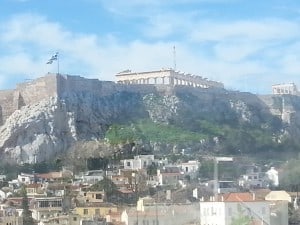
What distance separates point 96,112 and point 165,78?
5.42 m

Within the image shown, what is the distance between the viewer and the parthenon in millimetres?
33719

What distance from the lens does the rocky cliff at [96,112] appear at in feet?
91.7

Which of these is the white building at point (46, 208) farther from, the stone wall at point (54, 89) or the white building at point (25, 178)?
the stone wall at point (54, 89)

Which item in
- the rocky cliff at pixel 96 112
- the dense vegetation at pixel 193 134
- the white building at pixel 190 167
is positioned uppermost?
the rocky cliff at pixel 96 112

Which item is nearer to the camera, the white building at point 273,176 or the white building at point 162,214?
the white building at point 162,214

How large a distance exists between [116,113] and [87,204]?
10759mm

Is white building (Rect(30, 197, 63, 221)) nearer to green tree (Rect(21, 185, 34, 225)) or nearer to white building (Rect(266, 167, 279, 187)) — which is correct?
green tree (Rect(21, 185, 34, 225))

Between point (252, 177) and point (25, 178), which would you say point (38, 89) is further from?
point (252, 177)

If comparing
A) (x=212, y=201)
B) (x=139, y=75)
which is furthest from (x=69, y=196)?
(x=139, y=75)

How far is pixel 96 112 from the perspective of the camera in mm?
29109

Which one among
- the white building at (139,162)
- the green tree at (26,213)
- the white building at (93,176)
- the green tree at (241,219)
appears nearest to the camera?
the green tree at (241,219)

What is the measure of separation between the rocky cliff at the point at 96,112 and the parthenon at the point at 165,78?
98.1 inches

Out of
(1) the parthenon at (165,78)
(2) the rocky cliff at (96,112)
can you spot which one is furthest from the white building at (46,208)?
(1) the parthenon at (165,78)

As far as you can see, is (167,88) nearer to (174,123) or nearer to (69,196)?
(174,123)
